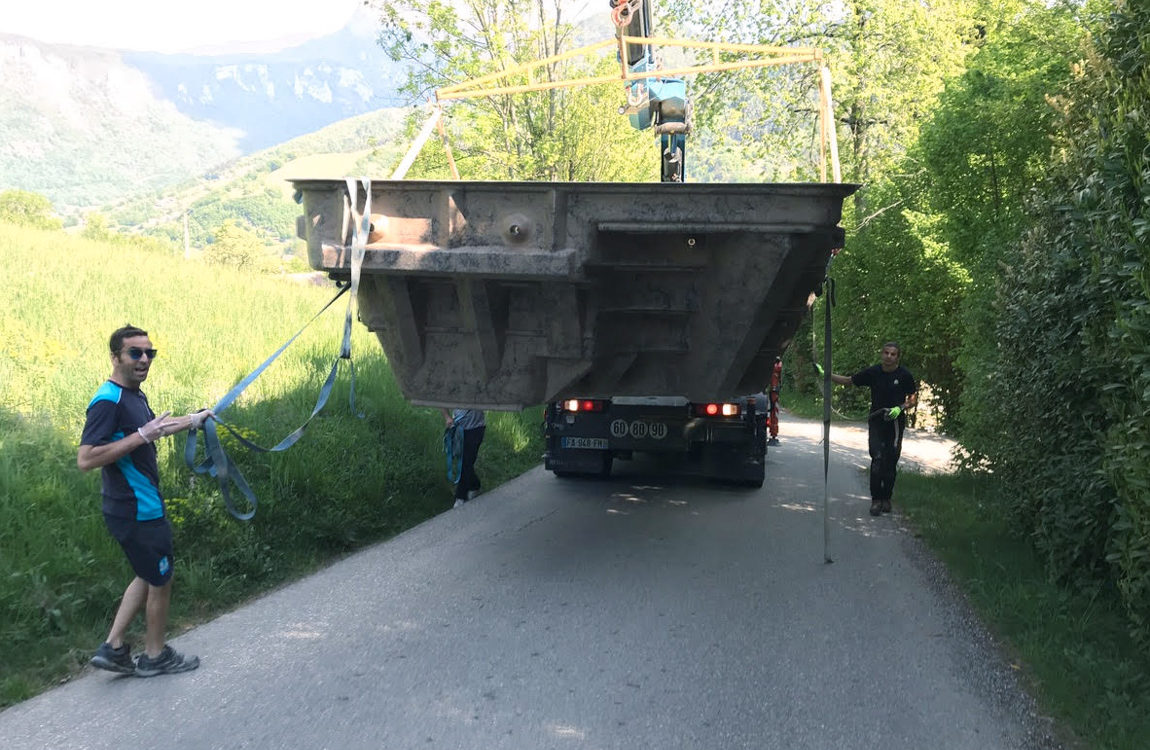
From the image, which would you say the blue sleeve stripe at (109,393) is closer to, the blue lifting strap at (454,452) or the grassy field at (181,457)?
the grassy field at (181,457)

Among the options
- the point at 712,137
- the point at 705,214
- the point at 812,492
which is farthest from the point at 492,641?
the point at 712,137

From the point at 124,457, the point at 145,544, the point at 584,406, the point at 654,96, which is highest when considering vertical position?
the point at 654,96

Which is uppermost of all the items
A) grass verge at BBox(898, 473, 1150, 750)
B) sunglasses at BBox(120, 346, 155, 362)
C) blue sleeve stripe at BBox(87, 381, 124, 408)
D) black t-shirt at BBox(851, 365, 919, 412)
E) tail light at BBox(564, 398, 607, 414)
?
sunglasses at BBox(120, 346, 155, 362)

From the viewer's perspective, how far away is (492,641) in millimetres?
5016

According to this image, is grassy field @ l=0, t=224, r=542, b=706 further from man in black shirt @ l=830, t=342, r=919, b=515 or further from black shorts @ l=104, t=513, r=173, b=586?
man in black shirt @ l=830, t=342, r=919, b=515

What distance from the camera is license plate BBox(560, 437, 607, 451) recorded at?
9.59 m

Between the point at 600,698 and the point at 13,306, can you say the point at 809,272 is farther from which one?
the point at 13,306

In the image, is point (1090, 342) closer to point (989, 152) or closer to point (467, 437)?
point (467, 437)

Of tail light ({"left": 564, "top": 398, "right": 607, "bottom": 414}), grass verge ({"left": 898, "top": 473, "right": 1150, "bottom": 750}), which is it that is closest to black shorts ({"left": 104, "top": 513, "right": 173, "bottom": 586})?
grass verge ({"left": 898, "top": 473, "right": 1150, "bottom": 750})

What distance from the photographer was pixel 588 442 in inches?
380

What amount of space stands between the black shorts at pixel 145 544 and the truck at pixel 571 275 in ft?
5.76

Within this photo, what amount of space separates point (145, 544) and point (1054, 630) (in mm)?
4910

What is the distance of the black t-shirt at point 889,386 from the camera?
8961 mm

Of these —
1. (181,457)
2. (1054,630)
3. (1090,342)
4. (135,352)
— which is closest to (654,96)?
(1090,342)
